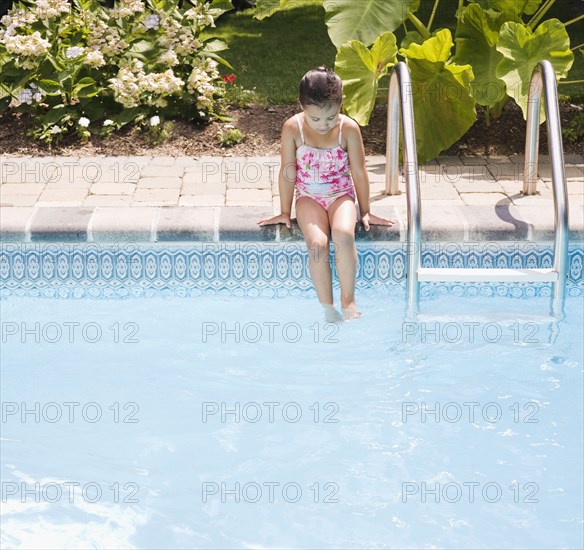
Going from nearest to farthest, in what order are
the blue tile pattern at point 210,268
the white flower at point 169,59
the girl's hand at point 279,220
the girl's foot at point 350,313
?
the girl's foot at point 350,313 → the girl's hand at point 279,220 → the blue tile pattern at point 210,268 → the white flower at point 169,59

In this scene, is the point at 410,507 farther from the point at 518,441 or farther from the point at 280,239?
the point at 280,239

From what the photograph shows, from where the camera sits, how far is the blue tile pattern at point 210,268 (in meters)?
5.58

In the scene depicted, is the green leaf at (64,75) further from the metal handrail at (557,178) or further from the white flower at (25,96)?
the metal handrail at (557,178)

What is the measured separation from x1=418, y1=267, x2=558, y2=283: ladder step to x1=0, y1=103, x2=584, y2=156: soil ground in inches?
83.3

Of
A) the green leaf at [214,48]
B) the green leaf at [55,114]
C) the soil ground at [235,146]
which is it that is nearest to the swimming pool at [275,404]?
the soil ground at [235,146]

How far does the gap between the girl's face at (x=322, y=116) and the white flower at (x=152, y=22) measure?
3.03 metres

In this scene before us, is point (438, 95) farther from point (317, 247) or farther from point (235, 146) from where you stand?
point (317, 247)

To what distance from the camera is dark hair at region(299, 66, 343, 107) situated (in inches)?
182

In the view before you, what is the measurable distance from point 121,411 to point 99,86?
337cm

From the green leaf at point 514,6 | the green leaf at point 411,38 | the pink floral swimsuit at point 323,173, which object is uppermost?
the green leaf at point 514,6

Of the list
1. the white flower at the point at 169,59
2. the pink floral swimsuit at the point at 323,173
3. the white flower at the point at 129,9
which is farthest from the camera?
the white flower at the point at 129,9

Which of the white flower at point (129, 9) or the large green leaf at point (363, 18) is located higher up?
the white flower at point (129, 9)

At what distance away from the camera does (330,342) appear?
5168 millimetres

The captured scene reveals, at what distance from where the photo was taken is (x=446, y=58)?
6.44m
